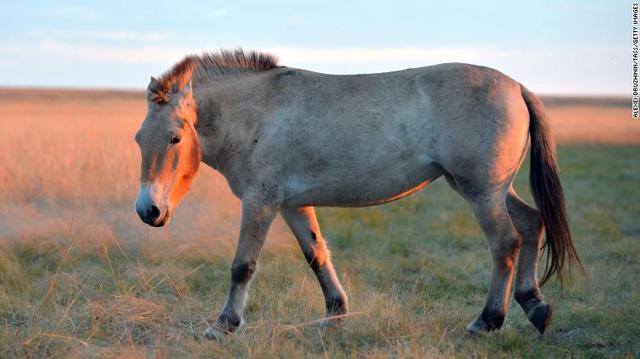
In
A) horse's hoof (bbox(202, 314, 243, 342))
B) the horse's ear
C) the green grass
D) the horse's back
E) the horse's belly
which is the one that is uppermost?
the horse's ear

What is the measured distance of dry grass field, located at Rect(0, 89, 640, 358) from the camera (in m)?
4.74

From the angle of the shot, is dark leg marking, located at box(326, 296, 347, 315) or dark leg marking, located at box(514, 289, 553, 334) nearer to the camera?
dark leg marking, located at box(514, 289, 553, 334)

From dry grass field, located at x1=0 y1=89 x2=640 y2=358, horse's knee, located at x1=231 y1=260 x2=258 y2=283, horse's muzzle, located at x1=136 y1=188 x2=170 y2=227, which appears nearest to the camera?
horse's muzzle, located at x1=136 y1=188 x2=170 y2=227

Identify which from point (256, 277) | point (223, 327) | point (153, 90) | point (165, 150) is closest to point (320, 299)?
point (256, 277)

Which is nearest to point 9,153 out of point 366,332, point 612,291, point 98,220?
point 98,220

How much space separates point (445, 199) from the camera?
13.0 meters

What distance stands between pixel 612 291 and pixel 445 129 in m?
2.94

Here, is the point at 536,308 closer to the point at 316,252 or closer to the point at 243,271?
the point at 316,252

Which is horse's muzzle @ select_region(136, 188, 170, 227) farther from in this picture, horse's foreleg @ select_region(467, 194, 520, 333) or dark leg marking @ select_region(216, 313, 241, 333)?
horse's foreleg @ select_region(467, 194, 520, 333)

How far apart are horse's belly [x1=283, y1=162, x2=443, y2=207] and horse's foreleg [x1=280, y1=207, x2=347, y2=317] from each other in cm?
35

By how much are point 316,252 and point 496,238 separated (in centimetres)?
136

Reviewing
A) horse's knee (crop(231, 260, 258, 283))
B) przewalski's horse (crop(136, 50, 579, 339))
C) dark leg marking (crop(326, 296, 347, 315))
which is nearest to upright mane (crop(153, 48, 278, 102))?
przewalski's horse (crop(136, 50, 579, 339))

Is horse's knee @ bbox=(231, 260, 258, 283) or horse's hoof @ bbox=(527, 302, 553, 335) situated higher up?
horse's knee @ bbox=(231, 260, 258, 283)

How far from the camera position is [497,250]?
192 inches
